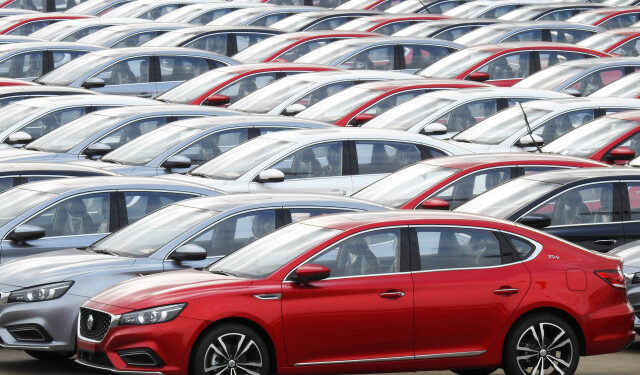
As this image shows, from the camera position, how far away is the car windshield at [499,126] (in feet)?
63.5

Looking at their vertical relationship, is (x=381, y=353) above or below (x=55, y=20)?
below

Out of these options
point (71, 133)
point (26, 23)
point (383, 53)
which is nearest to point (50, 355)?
point (71, 133)

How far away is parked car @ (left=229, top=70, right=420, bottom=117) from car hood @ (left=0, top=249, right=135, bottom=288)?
31.8ft

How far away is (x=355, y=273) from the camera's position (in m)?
11.1

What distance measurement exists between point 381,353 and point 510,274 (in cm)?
106

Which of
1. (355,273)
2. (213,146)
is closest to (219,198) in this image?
(355,273)

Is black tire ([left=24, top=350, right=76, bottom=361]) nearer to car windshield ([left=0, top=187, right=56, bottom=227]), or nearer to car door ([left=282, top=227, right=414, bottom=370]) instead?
car windshield ([left=0, top=187, right=56, bottom=227])

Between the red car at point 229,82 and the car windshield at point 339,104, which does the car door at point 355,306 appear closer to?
the car windshield at point 339,104

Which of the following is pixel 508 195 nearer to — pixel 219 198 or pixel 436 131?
pixel 219 198

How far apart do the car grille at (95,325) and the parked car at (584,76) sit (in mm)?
13280

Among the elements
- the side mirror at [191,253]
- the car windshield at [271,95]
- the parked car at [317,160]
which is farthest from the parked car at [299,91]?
the side mirror at [191,253]

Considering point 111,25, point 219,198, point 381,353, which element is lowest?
point 381,353

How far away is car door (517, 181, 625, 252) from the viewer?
47.0ft

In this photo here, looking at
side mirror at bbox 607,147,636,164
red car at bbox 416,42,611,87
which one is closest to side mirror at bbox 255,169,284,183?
side mirror at bbox 607,147,636,164
